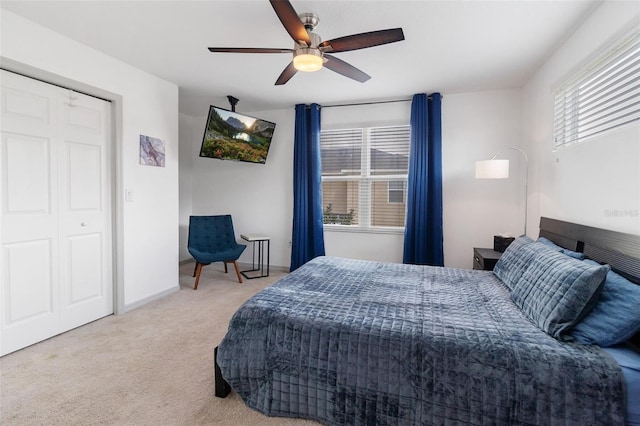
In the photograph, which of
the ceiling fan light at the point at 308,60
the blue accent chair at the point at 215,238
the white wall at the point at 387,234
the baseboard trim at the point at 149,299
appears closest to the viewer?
the ceiling fan light at the point at 308,60

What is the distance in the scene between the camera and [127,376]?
206 cm

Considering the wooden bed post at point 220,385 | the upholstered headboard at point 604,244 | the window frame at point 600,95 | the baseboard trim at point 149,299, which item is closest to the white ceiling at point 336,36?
the window frame at point 600,95

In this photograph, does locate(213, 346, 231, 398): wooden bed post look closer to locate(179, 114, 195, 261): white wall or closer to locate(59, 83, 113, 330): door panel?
locate(59, 83, 113, 330): door panel

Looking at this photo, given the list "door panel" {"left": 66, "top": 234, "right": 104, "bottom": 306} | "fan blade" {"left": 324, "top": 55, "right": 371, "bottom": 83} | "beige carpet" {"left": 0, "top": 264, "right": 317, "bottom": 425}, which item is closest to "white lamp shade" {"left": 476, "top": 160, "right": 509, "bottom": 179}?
"fan blade" {"left": 324, "top": 55, "right": 371, "bottom": 83}

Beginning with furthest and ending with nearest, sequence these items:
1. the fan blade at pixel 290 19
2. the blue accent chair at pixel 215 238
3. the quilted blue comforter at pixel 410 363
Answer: the blue accent chair at pixel 215 238, the fan blade at pixel 290 19, the quilted blue comforter at pixel 410 363

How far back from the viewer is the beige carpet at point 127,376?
169cm

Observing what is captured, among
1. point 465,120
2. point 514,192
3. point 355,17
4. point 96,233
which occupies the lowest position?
point 96,233

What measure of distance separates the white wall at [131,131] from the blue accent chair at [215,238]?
46 centimetres

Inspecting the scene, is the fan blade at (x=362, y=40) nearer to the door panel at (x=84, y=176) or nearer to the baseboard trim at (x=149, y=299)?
the door panel at (x=84, y=176)

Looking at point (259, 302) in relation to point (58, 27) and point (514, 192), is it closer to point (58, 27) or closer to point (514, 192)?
point (58, 27)

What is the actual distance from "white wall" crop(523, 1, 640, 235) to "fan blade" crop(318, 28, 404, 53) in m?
1.38

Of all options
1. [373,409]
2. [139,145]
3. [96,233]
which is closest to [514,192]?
[373,409]

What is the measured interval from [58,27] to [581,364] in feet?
13.3

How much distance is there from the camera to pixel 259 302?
1.85 m
